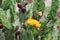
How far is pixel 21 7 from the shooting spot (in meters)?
1.02

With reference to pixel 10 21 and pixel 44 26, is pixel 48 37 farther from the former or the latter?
pixel 10 21

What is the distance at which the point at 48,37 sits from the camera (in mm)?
996

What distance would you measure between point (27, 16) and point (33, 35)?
0.12 metres

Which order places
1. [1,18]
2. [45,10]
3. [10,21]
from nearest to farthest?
1. [1,18]
2. [10,21]
3. [45,10]

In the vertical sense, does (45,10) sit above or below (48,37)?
above

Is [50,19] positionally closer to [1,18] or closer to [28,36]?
[28,36]

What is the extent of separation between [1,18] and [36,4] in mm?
262

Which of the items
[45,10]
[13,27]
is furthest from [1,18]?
[45,10]

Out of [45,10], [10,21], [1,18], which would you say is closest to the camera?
[1,18]

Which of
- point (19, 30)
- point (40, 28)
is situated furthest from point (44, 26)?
point (19, 30)

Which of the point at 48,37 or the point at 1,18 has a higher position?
the point at 1,18

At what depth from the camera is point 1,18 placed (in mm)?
937

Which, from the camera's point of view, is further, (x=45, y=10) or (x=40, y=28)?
(x=45, y=10)

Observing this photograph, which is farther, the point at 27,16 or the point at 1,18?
the point at 27,16
